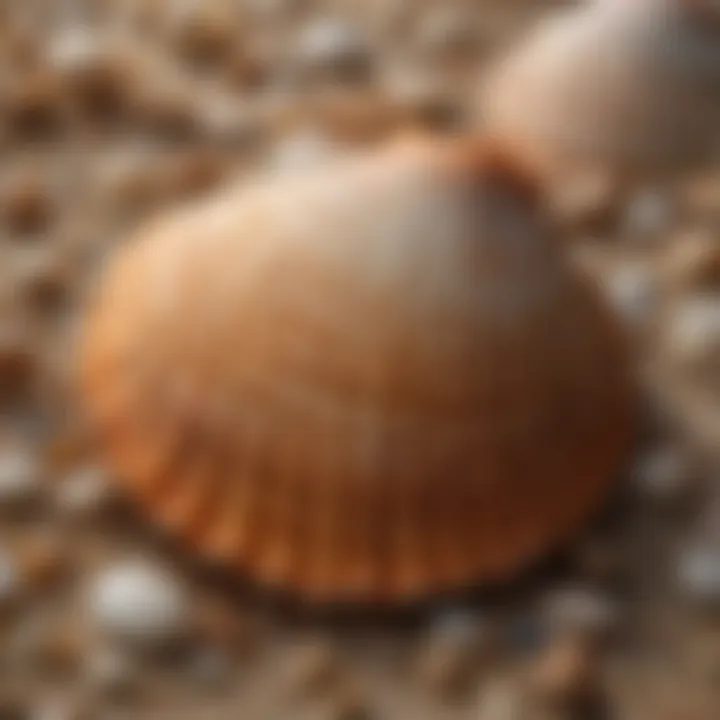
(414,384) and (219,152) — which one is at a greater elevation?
(219,152)

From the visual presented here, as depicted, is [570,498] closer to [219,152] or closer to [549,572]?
[549,572]

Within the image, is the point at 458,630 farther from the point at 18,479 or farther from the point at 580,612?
the point at 18,479

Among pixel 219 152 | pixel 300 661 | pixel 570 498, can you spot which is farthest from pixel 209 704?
pixel 219 152

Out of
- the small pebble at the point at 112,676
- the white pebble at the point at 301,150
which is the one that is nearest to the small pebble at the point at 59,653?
the small pebble at the point at 112,676

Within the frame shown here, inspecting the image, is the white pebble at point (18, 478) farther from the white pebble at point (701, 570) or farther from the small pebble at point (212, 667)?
the white pebble at point (701, 570)

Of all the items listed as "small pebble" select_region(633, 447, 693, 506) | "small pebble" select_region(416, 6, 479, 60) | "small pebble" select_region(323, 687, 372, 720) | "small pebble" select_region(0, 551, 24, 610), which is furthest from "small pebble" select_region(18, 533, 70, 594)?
"small pebble" select_region(416, 6, 479, 60)

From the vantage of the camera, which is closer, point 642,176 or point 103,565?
point 103,565
